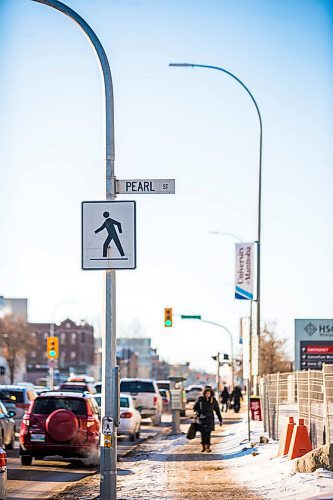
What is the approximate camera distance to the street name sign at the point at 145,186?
12.2m

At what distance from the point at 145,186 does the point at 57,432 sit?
1027 centimetres

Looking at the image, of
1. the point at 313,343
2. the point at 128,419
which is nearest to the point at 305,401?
the point at 128,419

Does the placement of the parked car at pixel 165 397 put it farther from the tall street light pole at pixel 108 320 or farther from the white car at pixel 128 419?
the tall street light pole at pixel 108 320

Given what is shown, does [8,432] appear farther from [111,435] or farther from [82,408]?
[111,435]

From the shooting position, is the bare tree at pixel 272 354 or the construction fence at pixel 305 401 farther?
the bare tree at pixel 272 354

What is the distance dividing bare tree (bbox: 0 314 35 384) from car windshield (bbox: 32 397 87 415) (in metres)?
82.6

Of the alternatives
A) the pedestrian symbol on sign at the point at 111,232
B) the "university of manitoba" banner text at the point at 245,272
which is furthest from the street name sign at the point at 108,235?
the "university of manitoba" banner text at the point at 245,272

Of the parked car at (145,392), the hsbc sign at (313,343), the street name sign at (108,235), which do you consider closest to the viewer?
the street name sign at (108,235)

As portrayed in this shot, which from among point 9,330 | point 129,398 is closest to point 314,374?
point 129,398

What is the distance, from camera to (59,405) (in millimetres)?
22375

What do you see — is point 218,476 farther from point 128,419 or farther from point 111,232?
point 128,419

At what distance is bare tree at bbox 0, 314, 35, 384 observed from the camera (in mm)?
107562

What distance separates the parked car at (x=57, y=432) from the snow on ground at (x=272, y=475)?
10.1ft

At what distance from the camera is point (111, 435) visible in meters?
11.6
